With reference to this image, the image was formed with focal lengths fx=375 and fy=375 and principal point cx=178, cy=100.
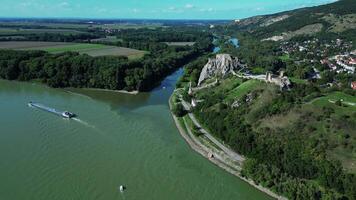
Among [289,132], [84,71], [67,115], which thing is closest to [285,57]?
[84,71]

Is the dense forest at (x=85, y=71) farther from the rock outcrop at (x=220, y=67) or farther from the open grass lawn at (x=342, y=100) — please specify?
the open grass lawn at (x=342, y=100)

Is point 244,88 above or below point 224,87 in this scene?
above

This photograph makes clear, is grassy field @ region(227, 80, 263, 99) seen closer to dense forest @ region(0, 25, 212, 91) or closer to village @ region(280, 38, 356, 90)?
dense forest @ region(0, 25, 212, 91)

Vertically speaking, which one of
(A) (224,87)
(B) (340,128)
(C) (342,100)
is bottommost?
(A) (224,87)

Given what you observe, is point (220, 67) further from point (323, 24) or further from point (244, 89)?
point (323, 24)

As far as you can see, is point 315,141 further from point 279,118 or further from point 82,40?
point 82,40
